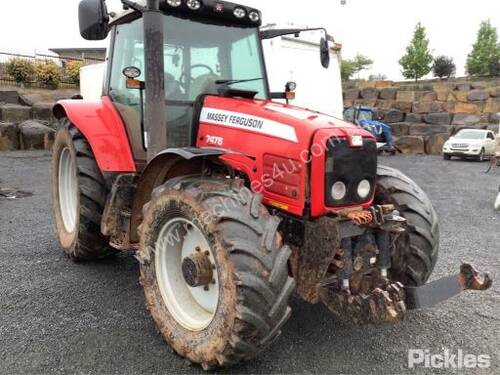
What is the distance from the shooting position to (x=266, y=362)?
9.50 ft

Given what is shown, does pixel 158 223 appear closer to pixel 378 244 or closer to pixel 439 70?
pixel 378 244

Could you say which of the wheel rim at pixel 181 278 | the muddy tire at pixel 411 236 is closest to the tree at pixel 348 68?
the muddy tire at pixel 411 236

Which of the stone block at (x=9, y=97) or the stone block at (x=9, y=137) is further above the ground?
the stone block at (x=9, y=97)

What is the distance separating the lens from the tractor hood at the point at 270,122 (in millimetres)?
2967

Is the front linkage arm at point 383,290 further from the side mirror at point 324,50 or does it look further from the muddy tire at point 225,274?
the side mirror at point 324,50

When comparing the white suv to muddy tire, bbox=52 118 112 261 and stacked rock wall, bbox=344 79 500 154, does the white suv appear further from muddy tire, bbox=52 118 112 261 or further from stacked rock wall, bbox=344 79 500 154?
muddy tire, bbox=52 118 112 261

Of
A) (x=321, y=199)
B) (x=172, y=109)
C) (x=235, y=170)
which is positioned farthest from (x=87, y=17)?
(x=321, y=199)

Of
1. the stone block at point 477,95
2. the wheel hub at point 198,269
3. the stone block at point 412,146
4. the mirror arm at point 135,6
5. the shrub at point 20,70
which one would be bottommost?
the stone block at point 412,146

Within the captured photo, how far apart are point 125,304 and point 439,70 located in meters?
36.9

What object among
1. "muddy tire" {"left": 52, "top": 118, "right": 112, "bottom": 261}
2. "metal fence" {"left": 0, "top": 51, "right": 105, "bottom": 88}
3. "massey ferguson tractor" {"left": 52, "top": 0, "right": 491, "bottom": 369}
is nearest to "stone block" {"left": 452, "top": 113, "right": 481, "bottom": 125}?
"metal fence" {"left": 0, "top": 51, "right": 105, "bottom": 88}

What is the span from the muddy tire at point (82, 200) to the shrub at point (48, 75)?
1629 cm

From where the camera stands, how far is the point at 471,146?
1894 centimetres

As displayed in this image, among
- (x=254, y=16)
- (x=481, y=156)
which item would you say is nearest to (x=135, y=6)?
(x=254, y=16)

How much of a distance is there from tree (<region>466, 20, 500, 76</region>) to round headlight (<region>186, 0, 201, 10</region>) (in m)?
36.0
